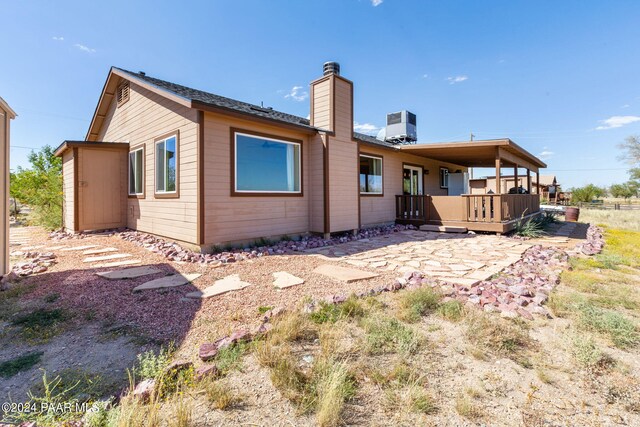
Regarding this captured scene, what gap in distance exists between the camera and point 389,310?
3.11 m

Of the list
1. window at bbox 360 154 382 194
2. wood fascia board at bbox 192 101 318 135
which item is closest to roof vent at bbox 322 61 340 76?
wood fascia board at bbox 192 101 318 135

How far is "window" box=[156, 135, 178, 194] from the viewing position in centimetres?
661

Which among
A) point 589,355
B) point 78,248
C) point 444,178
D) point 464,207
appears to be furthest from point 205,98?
point 444,178

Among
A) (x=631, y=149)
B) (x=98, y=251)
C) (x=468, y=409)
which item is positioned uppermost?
(x=631, y=149)

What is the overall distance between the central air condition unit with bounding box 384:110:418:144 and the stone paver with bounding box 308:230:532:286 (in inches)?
280

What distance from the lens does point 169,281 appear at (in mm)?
4047

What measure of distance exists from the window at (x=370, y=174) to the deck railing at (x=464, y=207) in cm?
124

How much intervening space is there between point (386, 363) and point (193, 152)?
17.5 ft

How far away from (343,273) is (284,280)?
928mm

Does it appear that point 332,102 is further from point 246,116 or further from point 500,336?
point 500,336

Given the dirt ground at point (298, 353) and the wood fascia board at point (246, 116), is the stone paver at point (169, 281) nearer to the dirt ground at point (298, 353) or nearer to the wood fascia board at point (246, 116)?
the dirt ground at point (298, 353)

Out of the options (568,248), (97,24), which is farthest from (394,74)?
(97,24)

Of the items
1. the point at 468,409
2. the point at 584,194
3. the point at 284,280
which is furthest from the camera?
the point at 584,194

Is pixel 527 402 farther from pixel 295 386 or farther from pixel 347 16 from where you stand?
pixel 347 16
